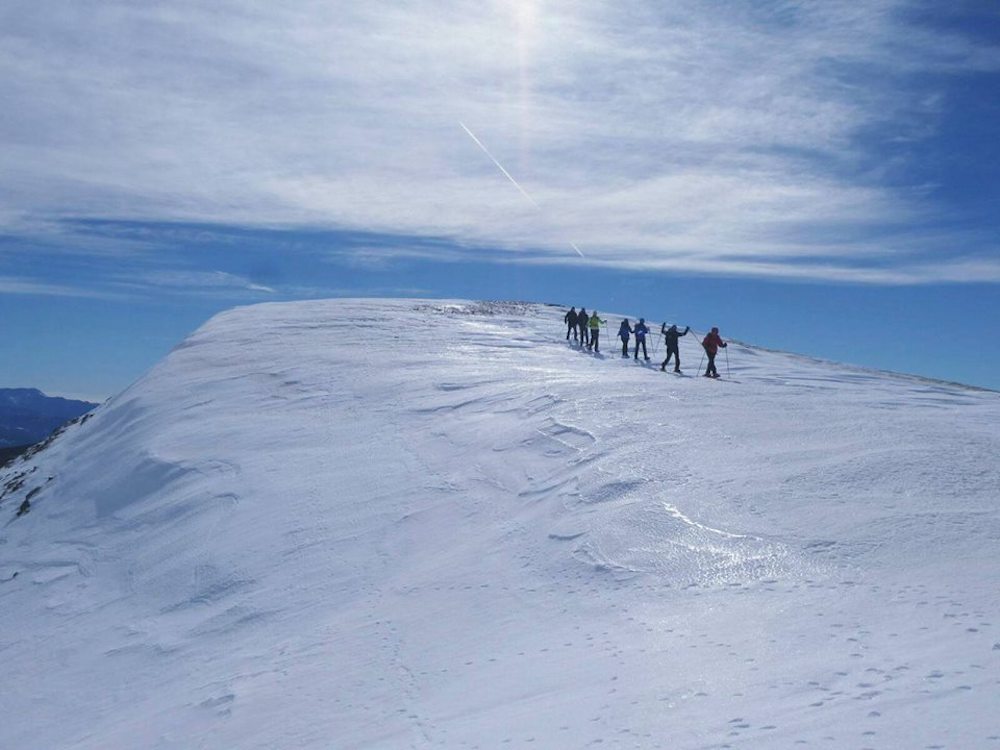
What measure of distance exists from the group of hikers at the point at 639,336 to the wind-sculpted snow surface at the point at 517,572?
2333mm

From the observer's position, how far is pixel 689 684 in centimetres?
672

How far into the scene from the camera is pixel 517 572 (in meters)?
10.4

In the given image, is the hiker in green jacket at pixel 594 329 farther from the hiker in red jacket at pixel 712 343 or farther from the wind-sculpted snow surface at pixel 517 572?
the wind-sculpted snow surface at pixel 517 572

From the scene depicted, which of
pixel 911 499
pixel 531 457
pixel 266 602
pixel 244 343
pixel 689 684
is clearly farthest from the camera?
pixel 244 343

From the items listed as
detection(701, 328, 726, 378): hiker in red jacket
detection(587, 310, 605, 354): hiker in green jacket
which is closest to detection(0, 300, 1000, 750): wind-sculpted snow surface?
detection(701, 328, 726, 378): hiker in red jacket

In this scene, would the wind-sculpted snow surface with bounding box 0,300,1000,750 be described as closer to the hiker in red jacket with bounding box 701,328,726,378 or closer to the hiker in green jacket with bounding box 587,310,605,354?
the hiker in red jacket with bounding box 701,328,726,378

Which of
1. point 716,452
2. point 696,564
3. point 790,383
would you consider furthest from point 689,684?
point 790,383

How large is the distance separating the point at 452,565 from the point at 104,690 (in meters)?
4.51

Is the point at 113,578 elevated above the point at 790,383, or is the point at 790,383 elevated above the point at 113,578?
the point at 790,383

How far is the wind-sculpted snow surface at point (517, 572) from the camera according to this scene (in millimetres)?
6645

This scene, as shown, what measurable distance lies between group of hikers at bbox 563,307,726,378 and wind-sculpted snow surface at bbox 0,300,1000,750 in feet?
7.65

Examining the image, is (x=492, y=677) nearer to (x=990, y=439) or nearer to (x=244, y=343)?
(x=990, y=439)

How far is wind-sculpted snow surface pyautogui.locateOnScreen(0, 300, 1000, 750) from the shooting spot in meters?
6.64

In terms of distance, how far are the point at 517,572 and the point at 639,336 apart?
62.7ft
